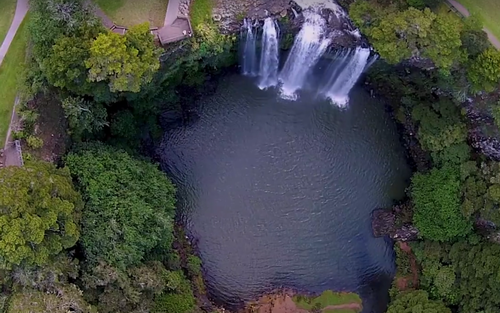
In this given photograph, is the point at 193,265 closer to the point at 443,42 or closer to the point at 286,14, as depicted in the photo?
the point at 286,14

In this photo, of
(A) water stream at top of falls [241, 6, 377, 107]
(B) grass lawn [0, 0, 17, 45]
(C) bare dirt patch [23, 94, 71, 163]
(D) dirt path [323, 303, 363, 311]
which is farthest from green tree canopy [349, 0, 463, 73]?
(B) grass lawn [0, 0, 17, 45]

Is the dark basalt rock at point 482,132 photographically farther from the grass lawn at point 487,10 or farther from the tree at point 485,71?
the grass lawn at point 487,10

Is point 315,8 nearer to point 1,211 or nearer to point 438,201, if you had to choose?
point 438,201

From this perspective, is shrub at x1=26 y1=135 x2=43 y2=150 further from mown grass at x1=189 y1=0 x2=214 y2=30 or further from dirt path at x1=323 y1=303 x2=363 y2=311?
dirt path at x1=323 y1=303 x2=363 y2=311

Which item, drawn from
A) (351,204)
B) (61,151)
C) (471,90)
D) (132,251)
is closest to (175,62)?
(61,151)

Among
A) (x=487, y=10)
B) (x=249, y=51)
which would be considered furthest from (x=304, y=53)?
(x=487, y=10)

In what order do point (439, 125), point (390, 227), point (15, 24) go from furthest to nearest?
point (390, 227) → point (439, 125) → point (15, 24)

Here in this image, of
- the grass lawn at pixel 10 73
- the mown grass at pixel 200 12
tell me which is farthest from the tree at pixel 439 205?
the grass lawn at pixel 10 73
